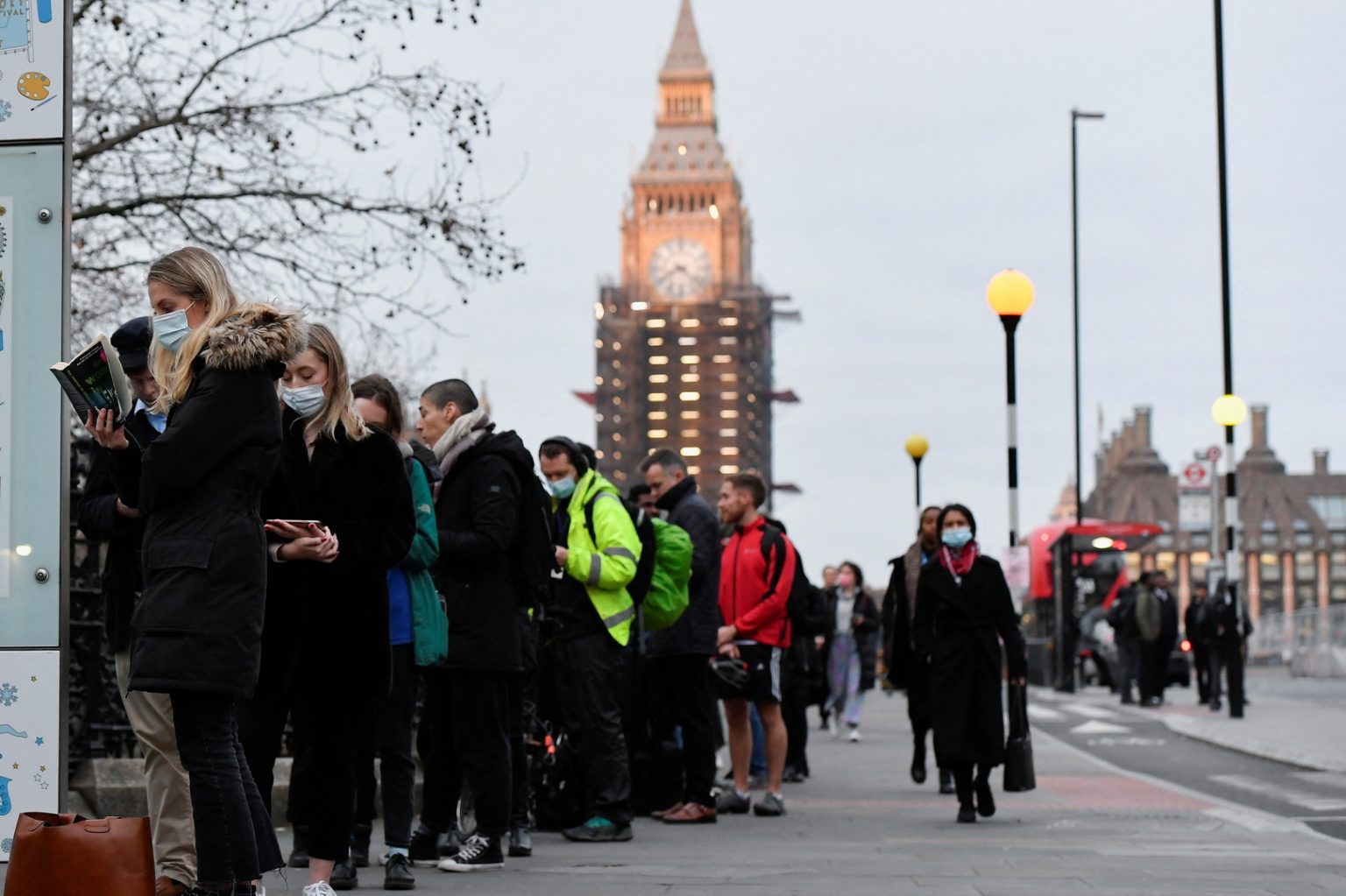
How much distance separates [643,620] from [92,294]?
973cm

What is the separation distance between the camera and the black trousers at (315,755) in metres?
7.06

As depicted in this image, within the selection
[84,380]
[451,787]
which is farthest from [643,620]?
[84,380]

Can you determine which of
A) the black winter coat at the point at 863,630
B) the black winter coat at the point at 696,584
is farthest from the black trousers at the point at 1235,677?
the black winter coat at the point at 696,584

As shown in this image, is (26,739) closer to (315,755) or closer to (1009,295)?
(315,755)

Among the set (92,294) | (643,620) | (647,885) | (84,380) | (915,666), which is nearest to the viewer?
(84,380)

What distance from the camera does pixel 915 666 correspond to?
14.9 meters

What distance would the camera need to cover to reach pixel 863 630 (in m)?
22.3

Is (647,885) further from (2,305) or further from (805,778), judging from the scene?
(805,778)

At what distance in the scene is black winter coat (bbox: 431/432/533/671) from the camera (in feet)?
28.2

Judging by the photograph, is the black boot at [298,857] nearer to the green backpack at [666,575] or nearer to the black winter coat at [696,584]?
the green backpack at [666,575]

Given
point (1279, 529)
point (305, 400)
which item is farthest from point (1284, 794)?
point (1279, 529)

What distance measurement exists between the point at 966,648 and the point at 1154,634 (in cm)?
1800

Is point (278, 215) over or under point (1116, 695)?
over

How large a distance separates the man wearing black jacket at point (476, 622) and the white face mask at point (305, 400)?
1527mm
